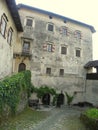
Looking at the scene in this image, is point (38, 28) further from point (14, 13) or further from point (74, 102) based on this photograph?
point (74, 102)

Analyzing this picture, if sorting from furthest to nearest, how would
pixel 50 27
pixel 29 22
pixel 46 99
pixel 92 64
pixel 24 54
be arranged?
pixel 50 27, pixel 92 64, pixel 29 22, pixel 46 99, pixel 24 54

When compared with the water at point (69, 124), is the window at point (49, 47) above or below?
above

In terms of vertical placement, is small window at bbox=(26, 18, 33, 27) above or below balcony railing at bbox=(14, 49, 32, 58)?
above

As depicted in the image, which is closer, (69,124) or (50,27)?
(69,124)

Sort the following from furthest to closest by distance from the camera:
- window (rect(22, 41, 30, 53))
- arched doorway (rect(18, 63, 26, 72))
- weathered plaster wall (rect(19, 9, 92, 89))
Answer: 1. weathered plaster wall (rect(19, 9, 92, 89))
2. window (rect(22, 41, 30, 53))
3. arched doorway (rect(18, 63, 26, 72))

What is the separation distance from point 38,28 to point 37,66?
546cm

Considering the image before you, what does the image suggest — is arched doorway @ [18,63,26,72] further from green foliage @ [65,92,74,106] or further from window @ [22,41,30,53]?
green foliage @ [65,92,74,106]

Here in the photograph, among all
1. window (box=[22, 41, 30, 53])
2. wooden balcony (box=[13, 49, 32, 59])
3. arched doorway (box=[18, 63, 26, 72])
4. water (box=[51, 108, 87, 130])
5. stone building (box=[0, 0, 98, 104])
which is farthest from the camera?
window (box=[22, 41, 30, 53])

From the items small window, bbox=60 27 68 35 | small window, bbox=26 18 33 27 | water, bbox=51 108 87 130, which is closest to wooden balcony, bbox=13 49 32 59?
small window, bbox=26 18 33 27

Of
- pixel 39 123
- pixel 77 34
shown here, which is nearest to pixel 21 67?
pixel 77 34

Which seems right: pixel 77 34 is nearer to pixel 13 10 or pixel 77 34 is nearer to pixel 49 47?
pixel 49 47

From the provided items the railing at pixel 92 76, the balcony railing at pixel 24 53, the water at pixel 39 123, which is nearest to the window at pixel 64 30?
the balcony railing at pixel 24 53

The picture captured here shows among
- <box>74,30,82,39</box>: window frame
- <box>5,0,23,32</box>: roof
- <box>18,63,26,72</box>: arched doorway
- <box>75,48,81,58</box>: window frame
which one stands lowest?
<box>18,63,26,72</box>: arched doorway

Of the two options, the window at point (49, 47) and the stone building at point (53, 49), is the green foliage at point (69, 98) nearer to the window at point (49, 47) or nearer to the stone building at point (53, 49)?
the stone building at point (53, 49)
